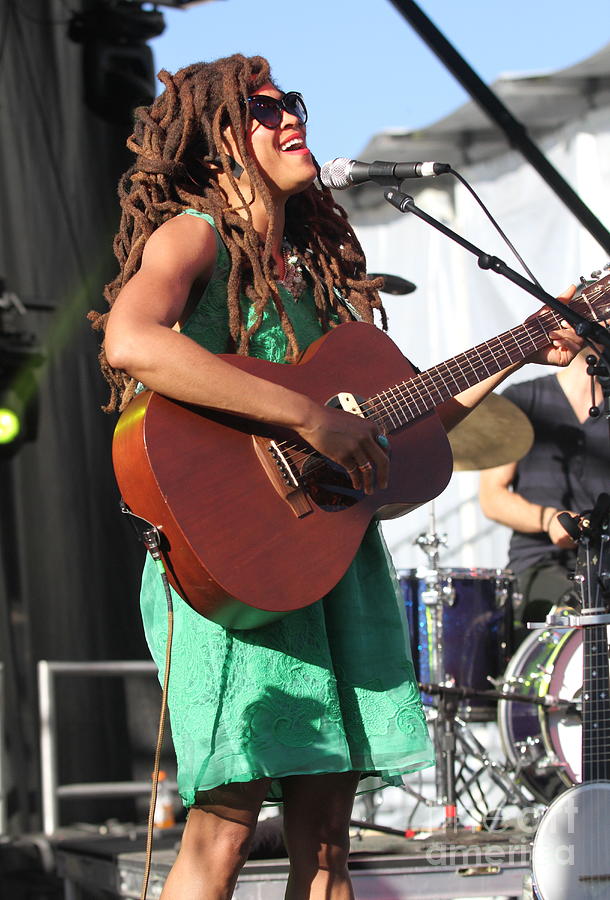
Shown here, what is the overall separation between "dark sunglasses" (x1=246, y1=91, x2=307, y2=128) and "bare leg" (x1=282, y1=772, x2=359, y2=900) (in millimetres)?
1290

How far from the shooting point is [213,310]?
2289 millimetres

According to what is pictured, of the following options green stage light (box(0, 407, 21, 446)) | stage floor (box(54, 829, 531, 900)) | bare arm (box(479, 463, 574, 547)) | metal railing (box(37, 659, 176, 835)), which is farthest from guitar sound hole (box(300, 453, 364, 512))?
green stage light (box(0, 407, 21, 446))

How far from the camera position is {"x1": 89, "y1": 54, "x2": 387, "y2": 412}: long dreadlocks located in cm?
230

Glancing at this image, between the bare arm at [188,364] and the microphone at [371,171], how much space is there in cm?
30

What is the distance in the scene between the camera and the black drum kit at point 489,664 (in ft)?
13.5

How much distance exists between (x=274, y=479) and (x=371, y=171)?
2.09ft

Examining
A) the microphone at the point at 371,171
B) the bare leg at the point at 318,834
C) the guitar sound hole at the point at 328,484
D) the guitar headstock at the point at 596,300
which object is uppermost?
the microphone at the point at 371,171

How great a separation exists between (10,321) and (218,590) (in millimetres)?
3400

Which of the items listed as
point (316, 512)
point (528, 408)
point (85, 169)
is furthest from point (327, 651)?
point (85, 169)

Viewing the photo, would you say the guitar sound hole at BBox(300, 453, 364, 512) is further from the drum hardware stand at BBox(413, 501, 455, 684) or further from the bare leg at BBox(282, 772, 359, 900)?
the drum hardware stand at BBox(413, 501, 455, 684)

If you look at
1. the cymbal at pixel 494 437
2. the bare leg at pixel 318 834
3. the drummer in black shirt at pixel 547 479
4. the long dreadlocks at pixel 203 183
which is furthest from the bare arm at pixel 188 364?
the drummer in black shirt at pixel 547 479

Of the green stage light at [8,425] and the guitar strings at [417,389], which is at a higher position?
the green stage light at [8,425]

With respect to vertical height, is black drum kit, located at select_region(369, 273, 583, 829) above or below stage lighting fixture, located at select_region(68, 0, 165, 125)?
below

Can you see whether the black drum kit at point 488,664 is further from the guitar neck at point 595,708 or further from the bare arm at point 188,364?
the bare arm at point 188,364
